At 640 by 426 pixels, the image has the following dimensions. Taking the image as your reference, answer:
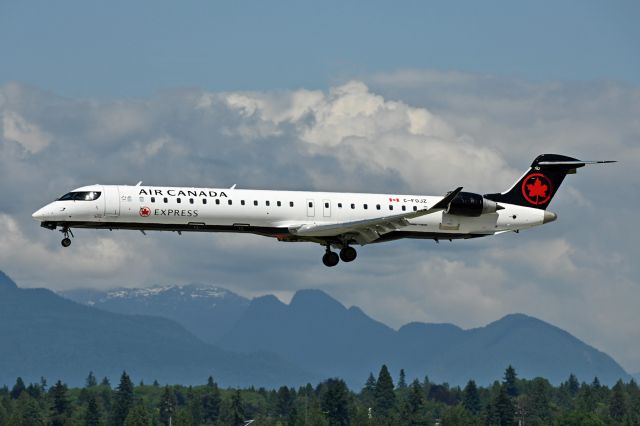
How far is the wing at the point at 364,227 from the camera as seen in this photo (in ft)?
217

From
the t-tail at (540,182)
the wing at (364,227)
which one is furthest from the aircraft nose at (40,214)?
the t-tail at (540,182)

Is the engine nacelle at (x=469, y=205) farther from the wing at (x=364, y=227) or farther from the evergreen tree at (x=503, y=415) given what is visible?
the evergreen tree at (x=503, y=415)

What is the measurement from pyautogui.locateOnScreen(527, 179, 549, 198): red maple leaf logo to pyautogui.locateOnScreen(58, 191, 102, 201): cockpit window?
23758 mm

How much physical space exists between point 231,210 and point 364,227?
653 centimetres

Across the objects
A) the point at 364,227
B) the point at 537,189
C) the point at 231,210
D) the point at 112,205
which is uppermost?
the point at 537,189

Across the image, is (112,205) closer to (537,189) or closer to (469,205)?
(469,205)

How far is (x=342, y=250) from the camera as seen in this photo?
7038cm

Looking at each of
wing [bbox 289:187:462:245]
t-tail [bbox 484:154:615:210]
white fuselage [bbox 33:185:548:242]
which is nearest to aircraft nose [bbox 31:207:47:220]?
white fuselage [bbox 33:185:548:242]

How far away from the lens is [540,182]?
7531 centimetres

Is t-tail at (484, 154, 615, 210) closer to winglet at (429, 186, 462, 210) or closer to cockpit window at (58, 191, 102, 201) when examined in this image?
winglet at (429, 186, 462, 210)

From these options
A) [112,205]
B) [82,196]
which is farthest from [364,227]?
[82,196]

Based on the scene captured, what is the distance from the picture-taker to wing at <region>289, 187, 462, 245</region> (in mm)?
66000

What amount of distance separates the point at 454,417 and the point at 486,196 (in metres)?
126

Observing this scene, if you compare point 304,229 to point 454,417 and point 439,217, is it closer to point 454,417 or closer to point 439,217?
point 439,217
